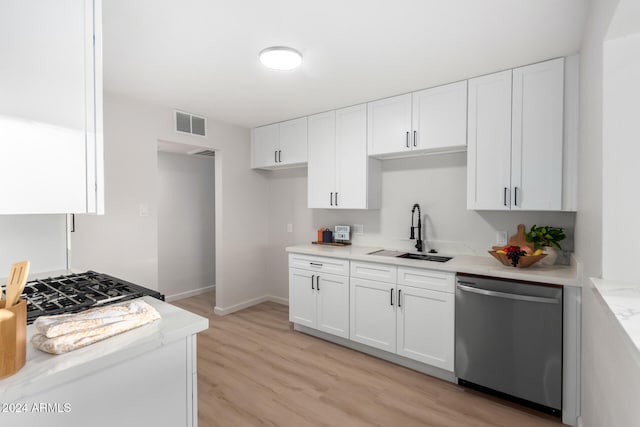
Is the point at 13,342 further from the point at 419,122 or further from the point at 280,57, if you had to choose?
the point at 419,122

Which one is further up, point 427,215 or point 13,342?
point 427,215

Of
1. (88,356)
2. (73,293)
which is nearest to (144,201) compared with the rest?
(73,293)

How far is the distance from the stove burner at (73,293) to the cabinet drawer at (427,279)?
1.93m

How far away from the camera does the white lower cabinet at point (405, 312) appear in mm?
→ 2545

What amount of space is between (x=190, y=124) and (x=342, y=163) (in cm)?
182

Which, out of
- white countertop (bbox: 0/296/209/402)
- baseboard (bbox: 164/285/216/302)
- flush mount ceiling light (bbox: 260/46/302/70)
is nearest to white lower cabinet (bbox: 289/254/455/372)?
flush mount ceiling light (bbox: 260/46/302/70)

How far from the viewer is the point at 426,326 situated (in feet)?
8.66

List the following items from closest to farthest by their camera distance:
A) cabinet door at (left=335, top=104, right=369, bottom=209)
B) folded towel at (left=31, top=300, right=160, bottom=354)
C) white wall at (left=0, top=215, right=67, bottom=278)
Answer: folded towel at (left=31, top=300, right=160, bottom=354)
white wall at (left=0, top=215, right=67, bottom=278)
cabinet door at (left=335, top=104, right=369, bottom=209)

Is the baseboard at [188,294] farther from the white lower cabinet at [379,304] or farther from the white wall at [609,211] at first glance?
the white wall at [609,211]

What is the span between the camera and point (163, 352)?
1.12m

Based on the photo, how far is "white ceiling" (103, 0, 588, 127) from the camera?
1758 millimetres

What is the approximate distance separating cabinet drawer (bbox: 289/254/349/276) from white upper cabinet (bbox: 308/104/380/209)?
61 centimetres

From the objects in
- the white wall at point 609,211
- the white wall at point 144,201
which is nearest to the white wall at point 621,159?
the white wall at point 609,211

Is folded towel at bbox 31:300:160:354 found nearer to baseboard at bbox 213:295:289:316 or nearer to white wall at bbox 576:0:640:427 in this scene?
white wall at bbox 576:0:640:427
